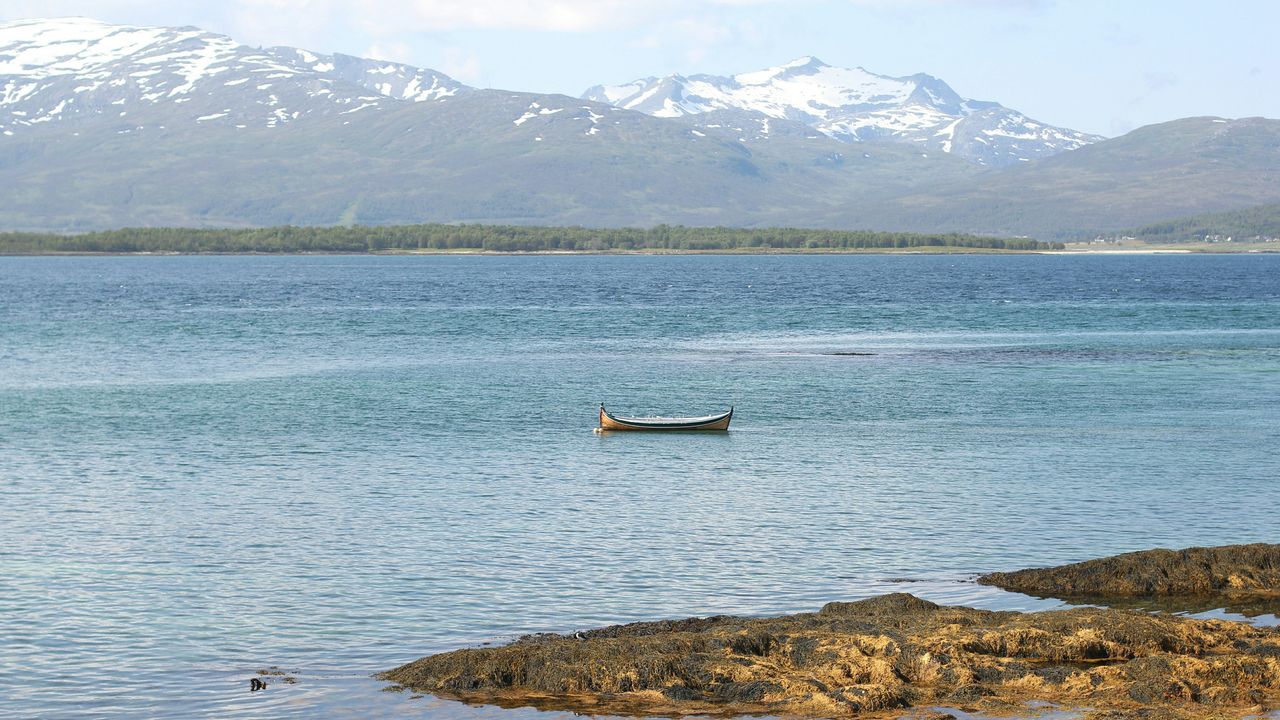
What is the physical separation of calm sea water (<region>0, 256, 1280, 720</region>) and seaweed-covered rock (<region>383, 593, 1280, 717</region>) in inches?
41.0

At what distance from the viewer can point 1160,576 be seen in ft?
81.6

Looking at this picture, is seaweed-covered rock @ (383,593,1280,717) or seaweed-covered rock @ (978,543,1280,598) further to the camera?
seaweed-covered rock @ (978,543,1280,598)

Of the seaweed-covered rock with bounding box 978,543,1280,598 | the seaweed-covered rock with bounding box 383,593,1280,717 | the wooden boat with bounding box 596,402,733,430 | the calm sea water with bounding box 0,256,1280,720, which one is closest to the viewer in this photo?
the seaweed-covered rock with bounding box 383,593,1280,717

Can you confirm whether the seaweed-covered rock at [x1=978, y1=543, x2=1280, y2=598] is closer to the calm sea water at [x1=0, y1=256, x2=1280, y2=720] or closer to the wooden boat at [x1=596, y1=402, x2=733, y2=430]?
the calm sea water at [x1=0, y1=256, x2=1280, y2=720]

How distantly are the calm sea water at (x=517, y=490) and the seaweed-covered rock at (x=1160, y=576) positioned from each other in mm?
879

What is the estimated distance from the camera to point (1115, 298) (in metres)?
147

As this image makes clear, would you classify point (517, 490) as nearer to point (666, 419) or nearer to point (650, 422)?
point (650, 422)

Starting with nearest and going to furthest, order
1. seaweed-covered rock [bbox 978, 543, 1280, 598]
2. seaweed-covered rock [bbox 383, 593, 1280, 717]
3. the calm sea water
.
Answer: seaweed-covered rock [bbox 383, 593, 1280, 717]
the calm sea water
seaweed-covered rock [bbox 978, 543, 1280, 598]

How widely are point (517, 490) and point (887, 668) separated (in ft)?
60.4

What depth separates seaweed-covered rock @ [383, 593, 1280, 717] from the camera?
60.3ft

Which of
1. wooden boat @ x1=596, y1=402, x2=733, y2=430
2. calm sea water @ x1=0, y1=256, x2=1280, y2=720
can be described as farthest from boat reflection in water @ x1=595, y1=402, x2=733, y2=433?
calm sea water @ x1=0, y1=256, x2=1280, y2=720

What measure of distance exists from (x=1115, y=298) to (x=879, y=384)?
303 feet

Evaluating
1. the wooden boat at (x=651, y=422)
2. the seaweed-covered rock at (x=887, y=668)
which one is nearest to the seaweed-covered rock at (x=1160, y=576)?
the seaweed-covered rock at (x=887, y=668)

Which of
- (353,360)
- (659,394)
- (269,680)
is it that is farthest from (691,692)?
(353,360)
